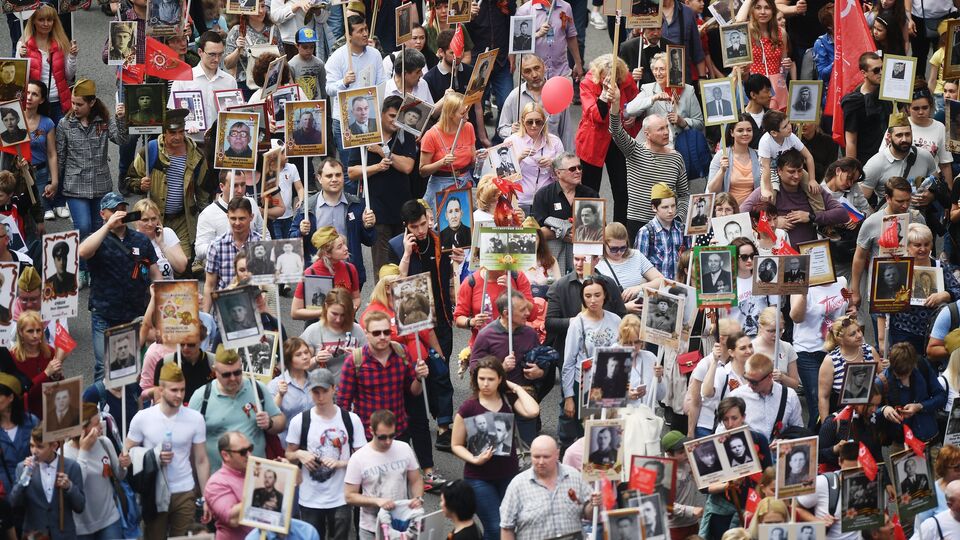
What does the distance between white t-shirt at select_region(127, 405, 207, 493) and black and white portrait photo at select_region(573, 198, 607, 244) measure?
4.02 meters

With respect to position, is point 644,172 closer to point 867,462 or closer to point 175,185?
point 175,185

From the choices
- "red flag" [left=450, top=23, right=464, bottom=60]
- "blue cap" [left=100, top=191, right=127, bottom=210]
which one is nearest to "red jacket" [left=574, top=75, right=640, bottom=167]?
"red flag" [left=450, top=23, right=464, bottom=60]

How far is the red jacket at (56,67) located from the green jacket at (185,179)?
186cm

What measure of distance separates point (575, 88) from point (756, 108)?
365 cm

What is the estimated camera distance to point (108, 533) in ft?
41.5

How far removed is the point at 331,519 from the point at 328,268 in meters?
2.64

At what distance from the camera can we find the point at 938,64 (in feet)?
65.0

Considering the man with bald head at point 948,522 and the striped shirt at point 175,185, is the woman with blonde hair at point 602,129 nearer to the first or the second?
the striped shirt at point 175,185

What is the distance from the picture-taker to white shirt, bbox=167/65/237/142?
18234 mm

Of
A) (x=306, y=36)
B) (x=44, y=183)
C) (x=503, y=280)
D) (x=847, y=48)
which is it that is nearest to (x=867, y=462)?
(x=503, y=280)

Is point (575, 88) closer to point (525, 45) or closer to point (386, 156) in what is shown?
point (525, 45)

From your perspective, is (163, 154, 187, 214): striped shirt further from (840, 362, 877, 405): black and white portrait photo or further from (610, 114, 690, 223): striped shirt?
(840, 362, 877, 405): black and white portrait photo

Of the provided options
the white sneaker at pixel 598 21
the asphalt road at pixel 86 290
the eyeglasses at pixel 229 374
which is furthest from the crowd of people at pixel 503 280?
the white sneaker at pixel 598 21

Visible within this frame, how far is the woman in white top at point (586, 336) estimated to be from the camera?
14336 millimetres
